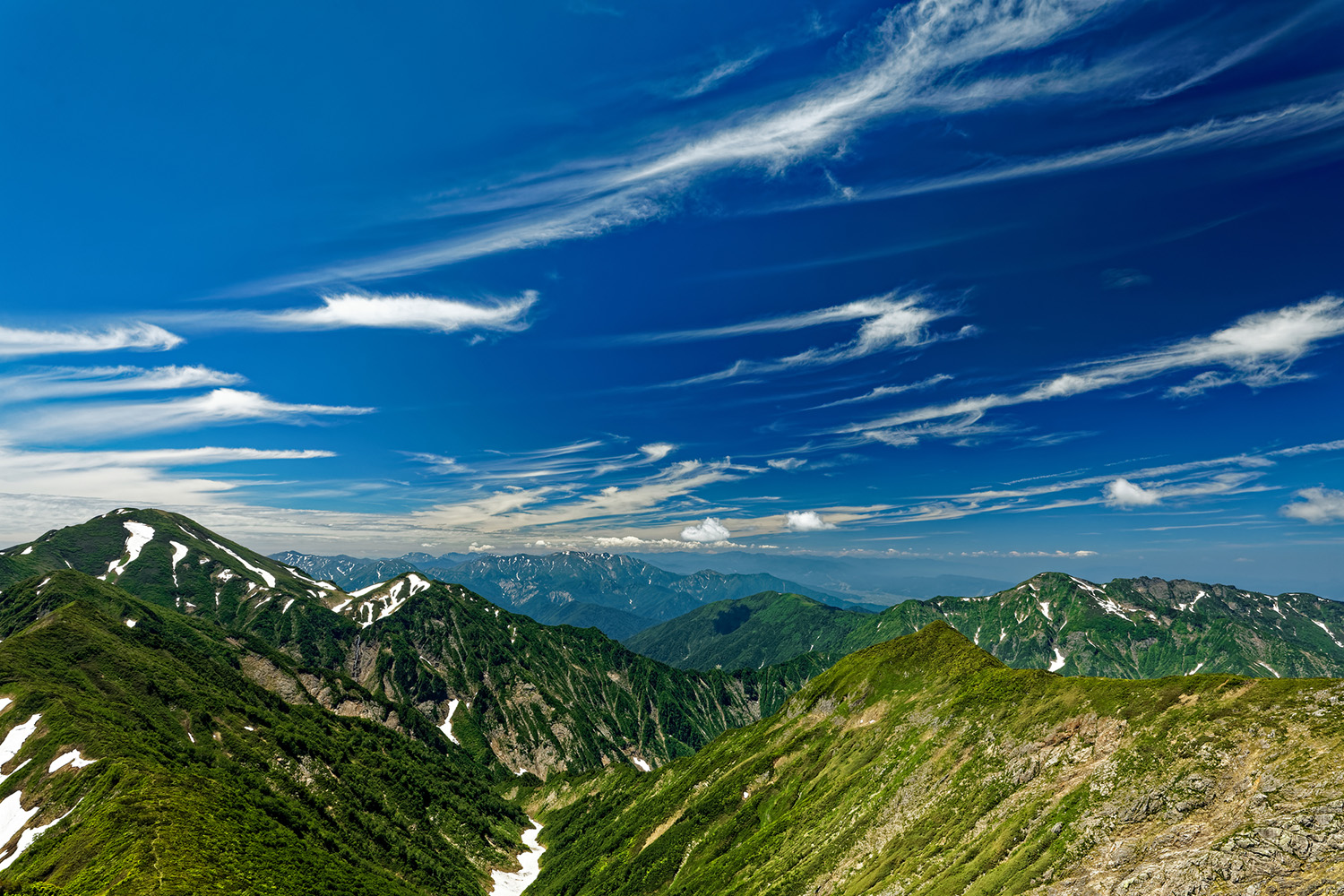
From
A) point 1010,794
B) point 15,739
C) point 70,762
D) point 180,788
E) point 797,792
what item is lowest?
point 797,792

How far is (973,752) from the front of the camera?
100 m

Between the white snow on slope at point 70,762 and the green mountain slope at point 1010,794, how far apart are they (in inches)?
4739

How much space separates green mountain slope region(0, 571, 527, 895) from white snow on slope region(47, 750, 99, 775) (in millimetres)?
295

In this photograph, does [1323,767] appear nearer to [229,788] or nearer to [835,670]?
[835,670]

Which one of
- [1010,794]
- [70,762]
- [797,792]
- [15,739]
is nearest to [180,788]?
[70,762]

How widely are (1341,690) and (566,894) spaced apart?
179 metres

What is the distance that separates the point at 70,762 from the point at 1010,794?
170 metres

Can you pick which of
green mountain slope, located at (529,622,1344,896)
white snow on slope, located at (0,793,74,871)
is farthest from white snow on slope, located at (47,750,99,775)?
green mountain slope, located at (529,622,1344,896)

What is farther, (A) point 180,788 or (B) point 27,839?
(A) point 180,788

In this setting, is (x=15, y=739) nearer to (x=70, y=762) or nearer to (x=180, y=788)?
(x=70, y=762)

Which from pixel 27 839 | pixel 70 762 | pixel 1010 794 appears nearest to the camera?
pixel 1010 794

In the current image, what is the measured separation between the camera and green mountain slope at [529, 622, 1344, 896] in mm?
54375

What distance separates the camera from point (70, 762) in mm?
108875

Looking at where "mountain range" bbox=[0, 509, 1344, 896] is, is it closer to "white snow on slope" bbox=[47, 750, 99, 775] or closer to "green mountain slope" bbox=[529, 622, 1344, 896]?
"green mountain slope" bbox=[529, 622, 1344, 896]
